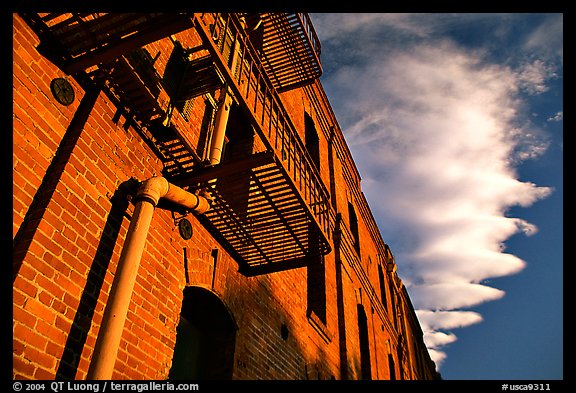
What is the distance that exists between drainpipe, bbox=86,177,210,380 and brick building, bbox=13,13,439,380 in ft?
0.03

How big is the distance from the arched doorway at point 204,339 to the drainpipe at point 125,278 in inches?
61.4

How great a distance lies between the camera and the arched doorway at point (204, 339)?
4.94 meters

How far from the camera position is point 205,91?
5.05m

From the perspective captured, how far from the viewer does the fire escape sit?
3.40m

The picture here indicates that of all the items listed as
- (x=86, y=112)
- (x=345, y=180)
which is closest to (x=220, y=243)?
(x=86, y=112)

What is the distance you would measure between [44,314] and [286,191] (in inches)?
131

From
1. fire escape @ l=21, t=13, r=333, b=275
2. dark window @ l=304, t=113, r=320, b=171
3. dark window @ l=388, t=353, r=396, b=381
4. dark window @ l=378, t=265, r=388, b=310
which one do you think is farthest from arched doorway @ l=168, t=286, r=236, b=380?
dark window @ l=378, t=265, r=388, b=310

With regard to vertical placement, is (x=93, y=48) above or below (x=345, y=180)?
below

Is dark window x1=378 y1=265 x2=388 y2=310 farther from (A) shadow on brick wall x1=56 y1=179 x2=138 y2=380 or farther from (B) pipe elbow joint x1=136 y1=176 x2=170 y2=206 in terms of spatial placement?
(A) shadow on brick wall x1=56 y1=179 x2=138 y2=380

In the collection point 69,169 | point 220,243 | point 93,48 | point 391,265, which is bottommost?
point 69,169

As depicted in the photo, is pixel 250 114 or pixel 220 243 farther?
pixel 220 243

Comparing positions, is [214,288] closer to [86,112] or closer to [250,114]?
[250,114]

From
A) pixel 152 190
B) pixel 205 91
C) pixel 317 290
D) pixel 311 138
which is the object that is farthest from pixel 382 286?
pixel 152 190

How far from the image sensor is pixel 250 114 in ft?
14.8
